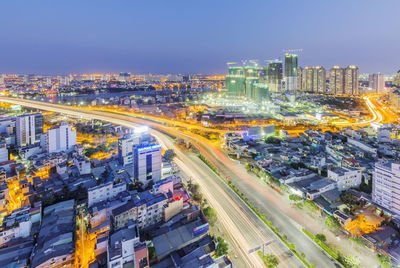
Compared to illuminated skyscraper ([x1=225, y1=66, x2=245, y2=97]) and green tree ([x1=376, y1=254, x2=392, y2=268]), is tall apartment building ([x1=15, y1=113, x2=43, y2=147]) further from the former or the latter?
illuminated skyscraper ([x1=225, y1=66, x2=245, y2=97])

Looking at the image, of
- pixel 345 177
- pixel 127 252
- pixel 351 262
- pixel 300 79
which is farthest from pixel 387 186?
pixel 300 79

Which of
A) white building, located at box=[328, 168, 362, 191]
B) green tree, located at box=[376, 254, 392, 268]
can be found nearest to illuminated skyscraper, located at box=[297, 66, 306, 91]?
white building, located at box=[328, 168, 362, 191]

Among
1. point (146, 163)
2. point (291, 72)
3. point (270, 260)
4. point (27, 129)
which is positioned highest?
point (291, 72)

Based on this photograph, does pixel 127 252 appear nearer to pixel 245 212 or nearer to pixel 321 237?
pixel 245 212

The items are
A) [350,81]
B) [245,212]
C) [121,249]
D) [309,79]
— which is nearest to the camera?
[121,249]

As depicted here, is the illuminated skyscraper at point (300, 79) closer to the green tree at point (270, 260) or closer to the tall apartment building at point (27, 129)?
the tall apartment building at point (27, 129)

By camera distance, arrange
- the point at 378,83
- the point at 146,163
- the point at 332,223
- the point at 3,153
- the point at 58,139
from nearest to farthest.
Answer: the point at 332,223
the point at 146,163
the point at 3,153
the point at 58,139
the point at 378,83

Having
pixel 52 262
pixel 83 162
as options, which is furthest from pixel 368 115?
pixel 52 262

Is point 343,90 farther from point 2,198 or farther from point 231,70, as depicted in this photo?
point 2,198
